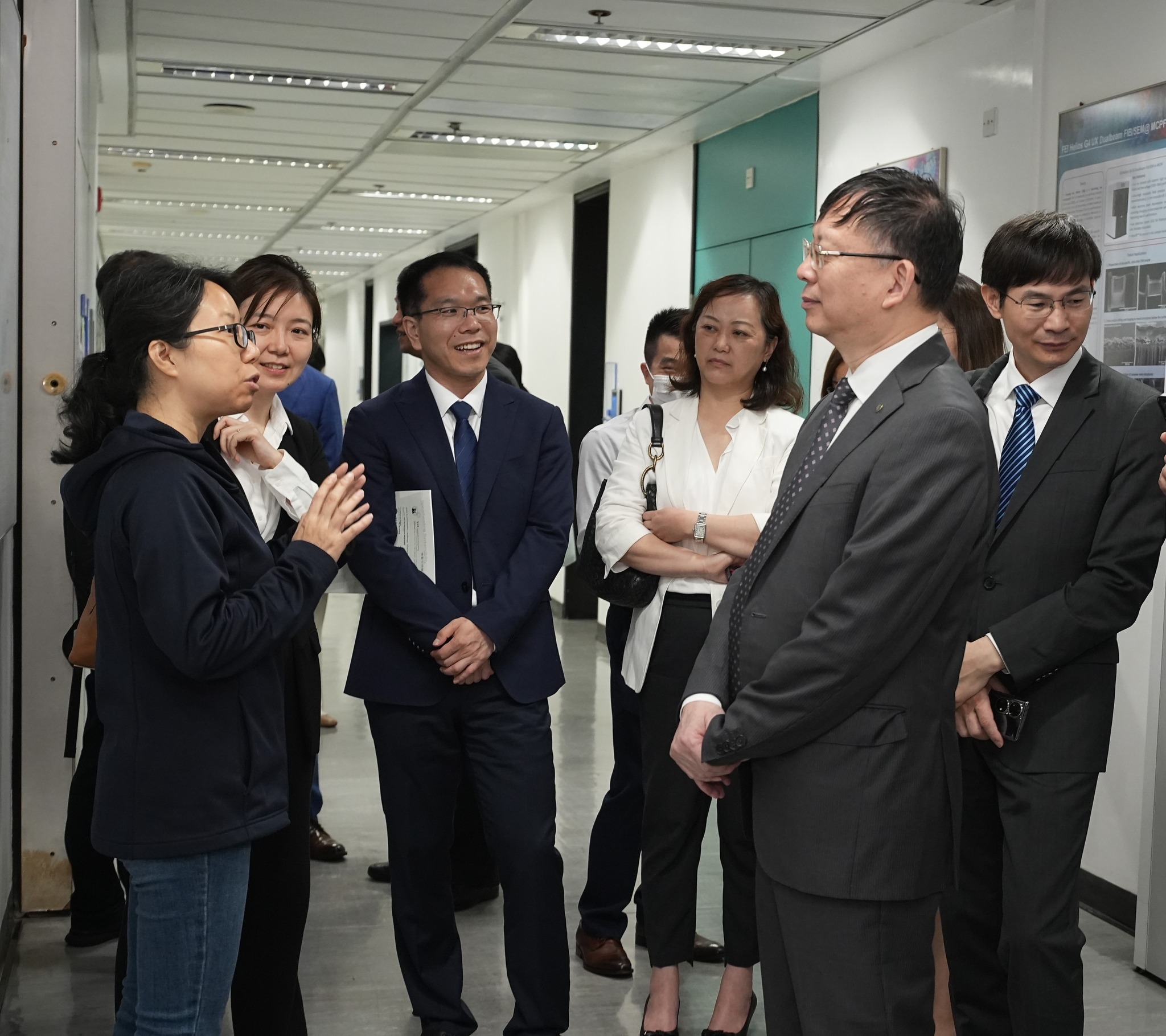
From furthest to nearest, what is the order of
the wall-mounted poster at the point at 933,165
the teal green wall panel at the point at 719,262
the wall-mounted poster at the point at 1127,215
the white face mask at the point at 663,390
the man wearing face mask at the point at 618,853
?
the teal green wall panel at the point at 719,262 < the wall-mounted poster at the point at 933,165 < the wall-mounted poster at the point at 1127,215 < the man wearing face mask at the point at 618,853 < the white face mask at the point at 663,390

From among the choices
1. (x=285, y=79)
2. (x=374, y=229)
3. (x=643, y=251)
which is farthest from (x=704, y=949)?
(x=374, y=229)

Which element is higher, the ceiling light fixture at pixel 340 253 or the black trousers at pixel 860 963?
the ceiling light fixture at pixel 340 253

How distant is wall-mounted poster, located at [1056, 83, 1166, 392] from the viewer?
12.9 feet

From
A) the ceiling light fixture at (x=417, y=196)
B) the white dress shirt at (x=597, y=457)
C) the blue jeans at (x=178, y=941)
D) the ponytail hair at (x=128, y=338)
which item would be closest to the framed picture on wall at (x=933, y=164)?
the white dress shirt at (x=597, y=457)

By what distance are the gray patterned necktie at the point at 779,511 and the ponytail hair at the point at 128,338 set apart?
101 cm

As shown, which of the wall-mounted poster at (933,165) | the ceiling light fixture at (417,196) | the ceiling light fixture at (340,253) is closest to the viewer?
the wall-mounted poster at (933,165)

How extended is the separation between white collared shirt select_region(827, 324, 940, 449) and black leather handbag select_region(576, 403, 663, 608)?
1.12 metres

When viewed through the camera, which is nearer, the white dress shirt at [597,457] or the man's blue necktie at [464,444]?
the man's blue necktie at [464,444]

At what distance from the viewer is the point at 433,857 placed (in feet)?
9.82

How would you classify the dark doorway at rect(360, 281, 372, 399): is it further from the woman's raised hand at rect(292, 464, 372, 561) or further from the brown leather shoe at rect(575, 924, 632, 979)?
the woman's raised hand at rect(292, 464, 372, 561)

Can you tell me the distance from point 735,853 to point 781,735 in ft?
3.86

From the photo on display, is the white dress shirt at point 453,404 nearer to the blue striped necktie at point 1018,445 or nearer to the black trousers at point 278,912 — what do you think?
the black trousers at point 278,912

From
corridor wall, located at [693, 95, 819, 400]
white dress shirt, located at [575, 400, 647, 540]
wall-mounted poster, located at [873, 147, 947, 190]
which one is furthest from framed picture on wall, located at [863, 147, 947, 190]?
white dress shirt, located at [575, 400, 647, 540]

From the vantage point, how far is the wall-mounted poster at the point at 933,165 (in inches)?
213
